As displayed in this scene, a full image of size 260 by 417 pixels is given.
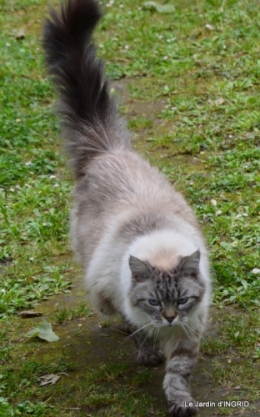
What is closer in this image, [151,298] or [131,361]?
[151,298]

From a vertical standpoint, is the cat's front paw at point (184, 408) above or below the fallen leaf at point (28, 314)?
above

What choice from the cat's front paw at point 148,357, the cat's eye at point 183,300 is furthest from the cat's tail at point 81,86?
the cat's eye at point 183,300

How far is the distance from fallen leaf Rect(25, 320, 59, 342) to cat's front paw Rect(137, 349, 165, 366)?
0.65m

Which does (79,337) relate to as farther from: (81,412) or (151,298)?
(151,298)

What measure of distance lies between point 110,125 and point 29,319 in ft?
4.93

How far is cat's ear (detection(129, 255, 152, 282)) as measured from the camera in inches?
170

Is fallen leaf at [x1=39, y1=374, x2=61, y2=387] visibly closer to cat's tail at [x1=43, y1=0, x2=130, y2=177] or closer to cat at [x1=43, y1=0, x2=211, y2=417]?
cat at [x1=43, y1=0, x2=211, y2=417]

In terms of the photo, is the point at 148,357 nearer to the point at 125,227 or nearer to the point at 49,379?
the point at 49,379

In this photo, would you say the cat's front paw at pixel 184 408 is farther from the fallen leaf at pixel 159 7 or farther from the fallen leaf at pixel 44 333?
the fallen leaf at pixel 159 7

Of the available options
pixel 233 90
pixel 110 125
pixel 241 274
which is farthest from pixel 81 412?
pixel 233 90

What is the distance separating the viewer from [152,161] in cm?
739

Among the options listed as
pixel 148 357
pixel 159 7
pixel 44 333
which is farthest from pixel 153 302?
pixel 159 7

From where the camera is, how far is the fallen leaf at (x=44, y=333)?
5.30 metres

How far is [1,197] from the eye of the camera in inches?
282
